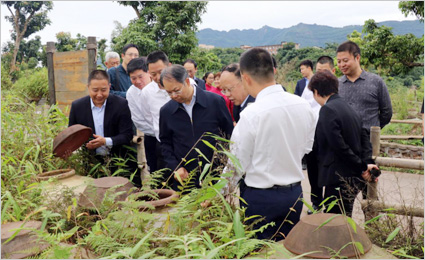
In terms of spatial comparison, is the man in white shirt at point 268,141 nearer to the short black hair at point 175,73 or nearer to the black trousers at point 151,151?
the short black hair at point 175,73

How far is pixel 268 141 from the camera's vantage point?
227 centimetres

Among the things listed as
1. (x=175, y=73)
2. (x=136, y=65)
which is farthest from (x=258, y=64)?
(x=136, y=65)

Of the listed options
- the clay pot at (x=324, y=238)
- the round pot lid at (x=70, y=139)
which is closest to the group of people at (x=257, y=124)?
the round pot lid at (x=70, y=139)

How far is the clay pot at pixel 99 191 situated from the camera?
236cm

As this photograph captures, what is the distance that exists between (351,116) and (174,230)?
1959 mm

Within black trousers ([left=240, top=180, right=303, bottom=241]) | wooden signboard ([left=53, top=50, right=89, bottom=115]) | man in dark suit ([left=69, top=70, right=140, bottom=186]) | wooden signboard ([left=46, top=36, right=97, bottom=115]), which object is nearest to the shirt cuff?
man in dark suit ([left=69, top=70, right=140, bottom=186])

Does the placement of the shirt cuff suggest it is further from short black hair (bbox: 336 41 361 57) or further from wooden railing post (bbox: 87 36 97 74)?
wooden railing post (bbox: 87 36 97 74)

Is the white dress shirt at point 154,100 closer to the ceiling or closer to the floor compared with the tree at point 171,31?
closer to the floor

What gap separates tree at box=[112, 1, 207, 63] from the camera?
24.1m

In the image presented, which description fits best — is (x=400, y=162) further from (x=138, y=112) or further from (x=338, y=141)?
(x=138, y=112)

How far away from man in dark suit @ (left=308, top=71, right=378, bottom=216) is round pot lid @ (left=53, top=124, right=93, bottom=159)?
1.94m

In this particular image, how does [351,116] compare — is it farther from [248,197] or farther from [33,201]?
[33,201]

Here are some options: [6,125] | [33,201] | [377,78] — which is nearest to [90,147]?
[33,201]

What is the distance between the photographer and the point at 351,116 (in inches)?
130
